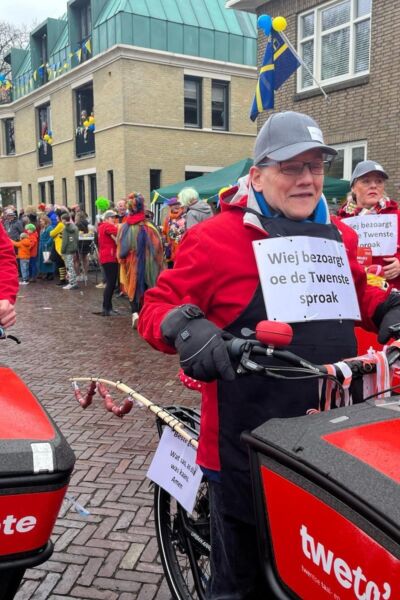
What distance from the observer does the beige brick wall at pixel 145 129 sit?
2152 cm

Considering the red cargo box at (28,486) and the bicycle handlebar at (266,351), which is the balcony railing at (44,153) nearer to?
the red cargo box at (28,486)

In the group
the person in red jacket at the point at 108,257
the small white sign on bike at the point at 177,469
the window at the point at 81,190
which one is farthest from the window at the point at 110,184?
the small white sign on bike at the point at 177,469

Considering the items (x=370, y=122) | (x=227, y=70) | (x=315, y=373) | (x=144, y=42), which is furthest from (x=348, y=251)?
(x=227, y=70)

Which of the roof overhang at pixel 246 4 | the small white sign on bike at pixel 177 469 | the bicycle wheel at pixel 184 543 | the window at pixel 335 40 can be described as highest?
the roof overhang at pixel 246 4

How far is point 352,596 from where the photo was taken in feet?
3.83

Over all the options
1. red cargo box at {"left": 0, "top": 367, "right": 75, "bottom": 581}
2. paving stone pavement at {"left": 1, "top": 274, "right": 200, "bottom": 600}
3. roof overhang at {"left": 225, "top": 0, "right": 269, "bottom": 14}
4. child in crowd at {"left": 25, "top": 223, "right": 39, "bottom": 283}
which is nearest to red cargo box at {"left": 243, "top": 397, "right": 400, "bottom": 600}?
red cargo box at {"left": 0, "top": 367, "right": 75, "bottom": 581}

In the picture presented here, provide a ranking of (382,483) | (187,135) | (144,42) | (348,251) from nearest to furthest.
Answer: (382,483) < (348,251) < (144,42) < (187,135)

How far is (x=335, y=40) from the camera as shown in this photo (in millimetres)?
12789

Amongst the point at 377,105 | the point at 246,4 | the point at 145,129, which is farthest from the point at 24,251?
the point at 377,105

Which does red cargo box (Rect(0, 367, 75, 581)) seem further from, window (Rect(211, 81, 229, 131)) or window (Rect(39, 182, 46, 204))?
window (Rect(39, 182, 46, 204))

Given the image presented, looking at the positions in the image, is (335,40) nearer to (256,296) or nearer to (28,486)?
(256,296)

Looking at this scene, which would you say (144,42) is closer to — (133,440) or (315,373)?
(133,440)

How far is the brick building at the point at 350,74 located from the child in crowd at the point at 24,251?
7.33m

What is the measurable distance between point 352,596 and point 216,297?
0.94m
